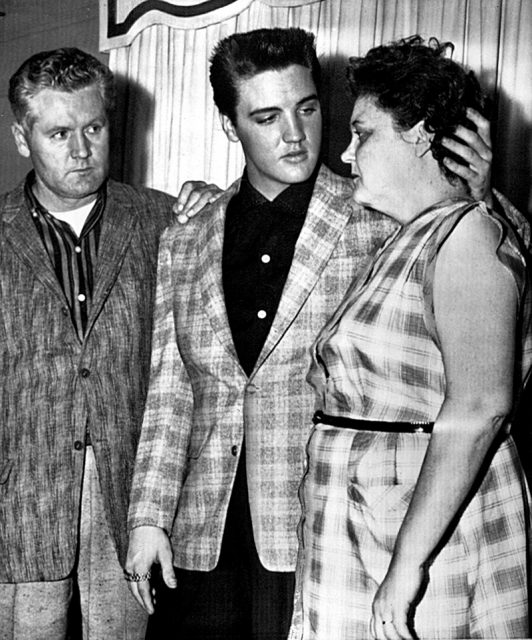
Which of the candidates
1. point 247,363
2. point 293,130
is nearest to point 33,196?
point 293,130

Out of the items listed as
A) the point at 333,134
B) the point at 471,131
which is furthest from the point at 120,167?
the point at 471,131

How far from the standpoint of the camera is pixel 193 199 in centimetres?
270

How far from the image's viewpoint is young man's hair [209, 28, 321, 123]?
2596 millimetres

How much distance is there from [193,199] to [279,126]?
1.11 feet

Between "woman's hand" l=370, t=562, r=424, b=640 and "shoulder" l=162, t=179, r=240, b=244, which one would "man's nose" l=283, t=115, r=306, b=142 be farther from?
"woman's hand" l=370, t=562, r=424, b=640

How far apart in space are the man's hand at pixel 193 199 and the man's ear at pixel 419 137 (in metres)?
0.91

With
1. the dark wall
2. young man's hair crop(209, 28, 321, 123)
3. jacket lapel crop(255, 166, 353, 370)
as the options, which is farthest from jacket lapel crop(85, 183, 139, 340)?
the dark wall

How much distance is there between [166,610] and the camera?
2.46m

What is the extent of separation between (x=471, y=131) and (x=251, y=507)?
1009 mm

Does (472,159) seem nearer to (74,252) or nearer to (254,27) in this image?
(74,252)

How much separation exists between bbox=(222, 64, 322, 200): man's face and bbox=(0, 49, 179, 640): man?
20.0 inches

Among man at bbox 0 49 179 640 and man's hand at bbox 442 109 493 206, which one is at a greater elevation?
man's hand at bbox 442 109 493 206

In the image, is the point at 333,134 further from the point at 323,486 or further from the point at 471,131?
the point at 323,486

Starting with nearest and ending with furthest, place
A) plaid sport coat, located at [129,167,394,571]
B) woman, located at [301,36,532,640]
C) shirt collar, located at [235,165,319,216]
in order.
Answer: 1. woman, located at [301,36,532,640]
2. plaid sport coat, located at [129,167,394,571]
3. shirt collar, located at [235,165,319,216]
